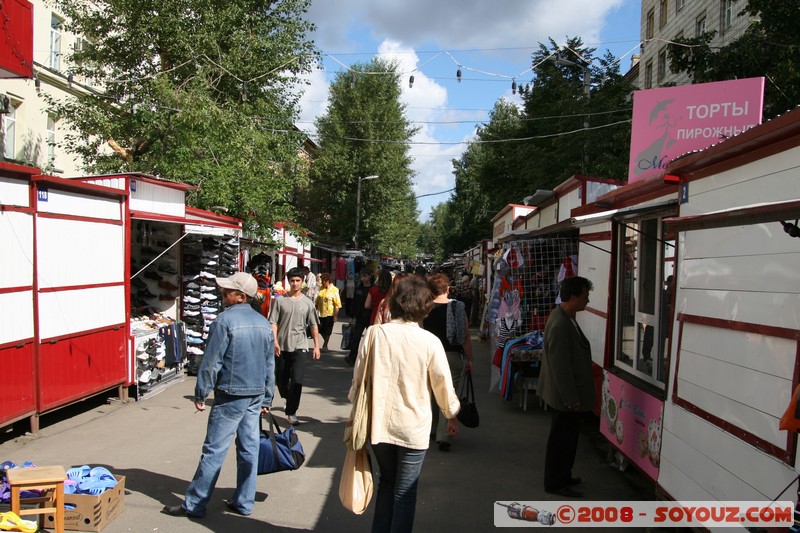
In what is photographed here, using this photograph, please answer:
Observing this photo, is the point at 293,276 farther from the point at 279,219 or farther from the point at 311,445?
the point at 279,219

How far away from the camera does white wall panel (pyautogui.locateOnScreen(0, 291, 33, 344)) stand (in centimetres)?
636

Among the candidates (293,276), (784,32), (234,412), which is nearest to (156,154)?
(293,276)

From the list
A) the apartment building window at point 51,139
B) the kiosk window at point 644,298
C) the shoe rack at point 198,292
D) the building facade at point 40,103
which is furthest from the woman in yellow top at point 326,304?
the apartment building window at point 51,139

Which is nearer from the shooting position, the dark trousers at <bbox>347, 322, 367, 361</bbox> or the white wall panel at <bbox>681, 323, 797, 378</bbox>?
the white wall panel at <bbox>681, 323, 797, 378</bbox>

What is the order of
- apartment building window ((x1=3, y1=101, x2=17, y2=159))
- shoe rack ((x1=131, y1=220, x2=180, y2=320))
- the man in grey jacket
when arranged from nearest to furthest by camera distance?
the man in grey jacket
shoe rack ((x1=131, y1=220, x2=180, y2=320))
apartment building window ((x1=3, y1=101, x2=17, y2=159))

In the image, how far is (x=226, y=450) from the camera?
471cm

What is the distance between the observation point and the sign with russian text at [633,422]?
4961mm

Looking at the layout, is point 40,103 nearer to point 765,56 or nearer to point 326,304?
point 326,304

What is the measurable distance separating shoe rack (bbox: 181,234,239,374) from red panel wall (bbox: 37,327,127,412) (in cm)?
241

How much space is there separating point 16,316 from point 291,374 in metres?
2.93

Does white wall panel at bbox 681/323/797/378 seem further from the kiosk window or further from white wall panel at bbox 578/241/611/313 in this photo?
white wall panel at bbox 578/241/611/313

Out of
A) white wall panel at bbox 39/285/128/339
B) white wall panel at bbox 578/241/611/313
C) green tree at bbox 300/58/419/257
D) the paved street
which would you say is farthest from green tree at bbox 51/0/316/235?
green tree at bbox 300/58/419/257

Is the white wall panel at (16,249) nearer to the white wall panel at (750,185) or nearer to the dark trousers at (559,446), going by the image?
the dark trousers at (559,446)

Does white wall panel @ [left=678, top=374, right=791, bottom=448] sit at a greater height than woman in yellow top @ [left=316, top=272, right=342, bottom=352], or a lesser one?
greater
